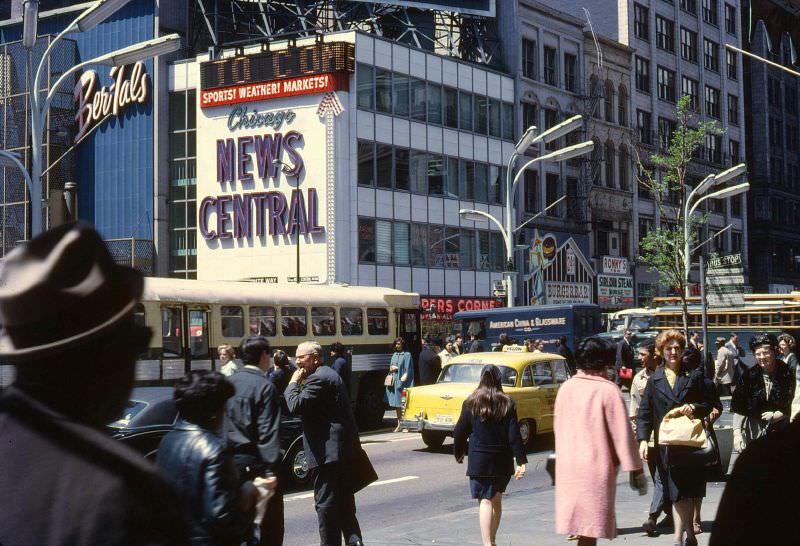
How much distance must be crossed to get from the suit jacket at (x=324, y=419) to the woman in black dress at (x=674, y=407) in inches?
103

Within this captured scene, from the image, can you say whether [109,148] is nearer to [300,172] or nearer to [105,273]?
[300,172]

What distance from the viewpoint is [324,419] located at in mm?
9867

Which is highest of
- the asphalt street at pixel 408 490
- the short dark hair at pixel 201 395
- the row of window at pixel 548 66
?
the row of window at pixel 548 66

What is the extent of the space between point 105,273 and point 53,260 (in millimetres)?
94

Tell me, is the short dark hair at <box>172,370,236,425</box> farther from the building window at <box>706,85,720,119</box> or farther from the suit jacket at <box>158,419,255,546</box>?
the building window at <box>706,85,720,119</box>

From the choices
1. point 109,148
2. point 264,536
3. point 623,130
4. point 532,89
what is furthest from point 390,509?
point 623,130

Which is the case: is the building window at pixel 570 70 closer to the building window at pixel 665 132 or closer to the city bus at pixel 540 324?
the building window at pixel 665 132

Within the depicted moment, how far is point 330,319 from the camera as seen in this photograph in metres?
25.0

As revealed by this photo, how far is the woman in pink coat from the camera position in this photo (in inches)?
307

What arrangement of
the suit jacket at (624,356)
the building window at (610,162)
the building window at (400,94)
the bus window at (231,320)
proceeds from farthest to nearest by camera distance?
the building window at (610,162)
the building window at (400,94)
the suit jacket at (624,356)
the bus window at (231,320)

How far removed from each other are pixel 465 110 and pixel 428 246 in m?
6.82

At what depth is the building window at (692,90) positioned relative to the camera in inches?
2940

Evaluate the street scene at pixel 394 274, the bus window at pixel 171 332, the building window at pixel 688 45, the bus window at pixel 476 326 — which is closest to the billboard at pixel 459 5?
the street scene at pixel 394 274

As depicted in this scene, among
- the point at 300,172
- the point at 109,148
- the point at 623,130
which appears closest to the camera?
the point at 300,172
